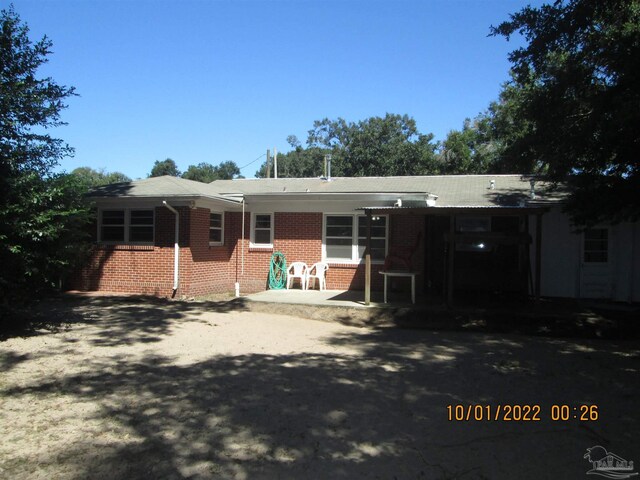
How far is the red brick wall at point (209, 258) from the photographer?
13508 millimetres

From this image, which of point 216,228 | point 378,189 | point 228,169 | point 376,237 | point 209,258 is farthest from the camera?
point 228,169

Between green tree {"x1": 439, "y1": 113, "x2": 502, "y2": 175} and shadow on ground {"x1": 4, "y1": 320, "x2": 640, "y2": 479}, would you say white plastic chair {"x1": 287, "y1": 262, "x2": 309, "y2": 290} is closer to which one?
shadow on ground {"x1": 4, "y1": 320, "x2": 640, "y2": 479}

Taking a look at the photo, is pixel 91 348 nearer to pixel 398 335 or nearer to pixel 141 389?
pixel 141 389

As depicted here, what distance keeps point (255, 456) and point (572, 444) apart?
8.88 feet

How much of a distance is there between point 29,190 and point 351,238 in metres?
8.59

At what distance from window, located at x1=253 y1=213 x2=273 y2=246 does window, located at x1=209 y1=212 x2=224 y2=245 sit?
3.32 feet

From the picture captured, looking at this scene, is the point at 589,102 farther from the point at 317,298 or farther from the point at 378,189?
the point at 317,298

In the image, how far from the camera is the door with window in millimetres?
12578

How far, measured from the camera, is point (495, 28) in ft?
31.1

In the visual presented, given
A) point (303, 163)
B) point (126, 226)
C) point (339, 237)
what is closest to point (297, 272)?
point (339, 237)

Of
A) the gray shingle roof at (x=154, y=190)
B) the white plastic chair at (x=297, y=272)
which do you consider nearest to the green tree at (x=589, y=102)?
the white plastic chair at (x=297, y=272)

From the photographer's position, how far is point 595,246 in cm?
1269
